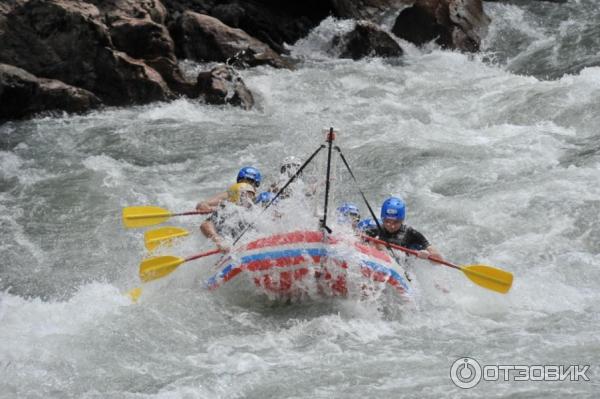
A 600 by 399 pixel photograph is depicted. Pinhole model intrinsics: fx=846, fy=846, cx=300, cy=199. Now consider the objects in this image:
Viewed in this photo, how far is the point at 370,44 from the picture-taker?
1597cm

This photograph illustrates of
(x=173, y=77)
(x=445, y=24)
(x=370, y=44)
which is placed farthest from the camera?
(x=445, y=24)

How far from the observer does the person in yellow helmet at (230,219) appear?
8039mm


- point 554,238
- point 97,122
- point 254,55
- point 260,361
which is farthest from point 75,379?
Answer: point 254,55

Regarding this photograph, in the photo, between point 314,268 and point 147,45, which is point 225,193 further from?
point 147,45

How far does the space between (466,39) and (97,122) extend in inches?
290

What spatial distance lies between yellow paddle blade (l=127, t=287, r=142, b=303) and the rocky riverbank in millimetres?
5988

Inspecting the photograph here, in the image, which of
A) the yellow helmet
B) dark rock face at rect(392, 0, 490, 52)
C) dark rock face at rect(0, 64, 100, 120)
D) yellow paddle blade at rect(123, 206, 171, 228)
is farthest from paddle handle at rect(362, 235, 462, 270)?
dark rock face at rect(392, 0, 490, 52)

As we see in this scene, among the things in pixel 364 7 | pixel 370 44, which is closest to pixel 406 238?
pixel 370 44

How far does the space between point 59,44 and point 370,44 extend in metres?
5.86

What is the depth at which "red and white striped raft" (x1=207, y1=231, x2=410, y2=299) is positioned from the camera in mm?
6887

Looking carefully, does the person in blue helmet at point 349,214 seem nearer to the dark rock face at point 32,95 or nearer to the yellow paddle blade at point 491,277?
the yellow paddle blade at point 491,277

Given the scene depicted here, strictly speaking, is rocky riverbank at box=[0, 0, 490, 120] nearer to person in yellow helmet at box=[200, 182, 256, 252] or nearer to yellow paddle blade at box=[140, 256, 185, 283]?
person in yellow helmet at box=[200, 182, 256, 252]

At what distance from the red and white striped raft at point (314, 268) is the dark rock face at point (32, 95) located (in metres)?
6.49

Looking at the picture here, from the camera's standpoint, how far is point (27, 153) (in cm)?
1145
